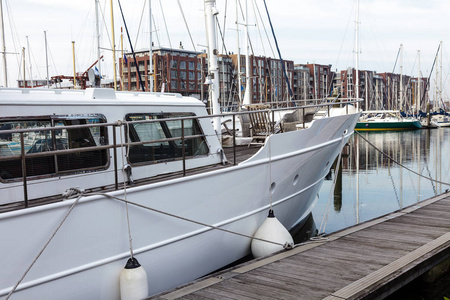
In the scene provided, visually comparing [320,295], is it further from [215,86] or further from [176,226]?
[215,86]

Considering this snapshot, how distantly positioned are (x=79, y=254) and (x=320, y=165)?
5.76m

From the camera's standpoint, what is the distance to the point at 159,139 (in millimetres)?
6637

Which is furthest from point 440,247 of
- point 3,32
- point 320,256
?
point 3,32

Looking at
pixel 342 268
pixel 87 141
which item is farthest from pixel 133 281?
pixel 342 268

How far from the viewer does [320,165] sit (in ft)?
31.0

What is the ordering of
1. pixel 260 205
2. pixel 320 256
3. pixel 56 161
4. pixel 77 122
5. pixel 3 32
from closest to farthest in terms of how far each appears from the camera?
1. pixel 56 161
2. pixel 77 122
3. pixel 320 256
4. pixel 260 205
5. pixel 3 32

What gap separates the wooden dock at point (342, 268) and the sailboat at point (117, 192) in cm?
79

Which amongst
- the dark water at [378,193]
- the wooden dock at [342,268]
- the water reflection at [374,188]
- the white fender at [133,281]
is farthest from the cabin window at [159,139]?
the water reflection at [374,188]

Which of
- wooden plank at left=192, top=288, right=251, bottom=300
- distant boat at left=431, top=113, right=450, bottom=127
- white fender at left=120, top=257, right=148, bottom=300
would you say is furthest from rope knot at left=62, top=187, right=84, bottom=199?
distant boat at left=431, top=113, right=450, bottom=127

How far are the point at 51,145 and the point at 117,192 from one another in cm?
104

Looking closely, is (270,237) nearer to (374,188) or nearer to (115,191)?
(115,191)

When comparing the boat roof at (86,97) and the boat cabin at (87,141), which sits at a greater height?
the boat roof at (86,97)

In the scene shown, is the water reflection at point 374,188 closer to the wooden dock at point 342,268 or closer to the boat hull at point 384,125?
the wooden dock at point 342,268

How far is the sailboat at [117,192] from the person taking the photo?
489 centimetres
